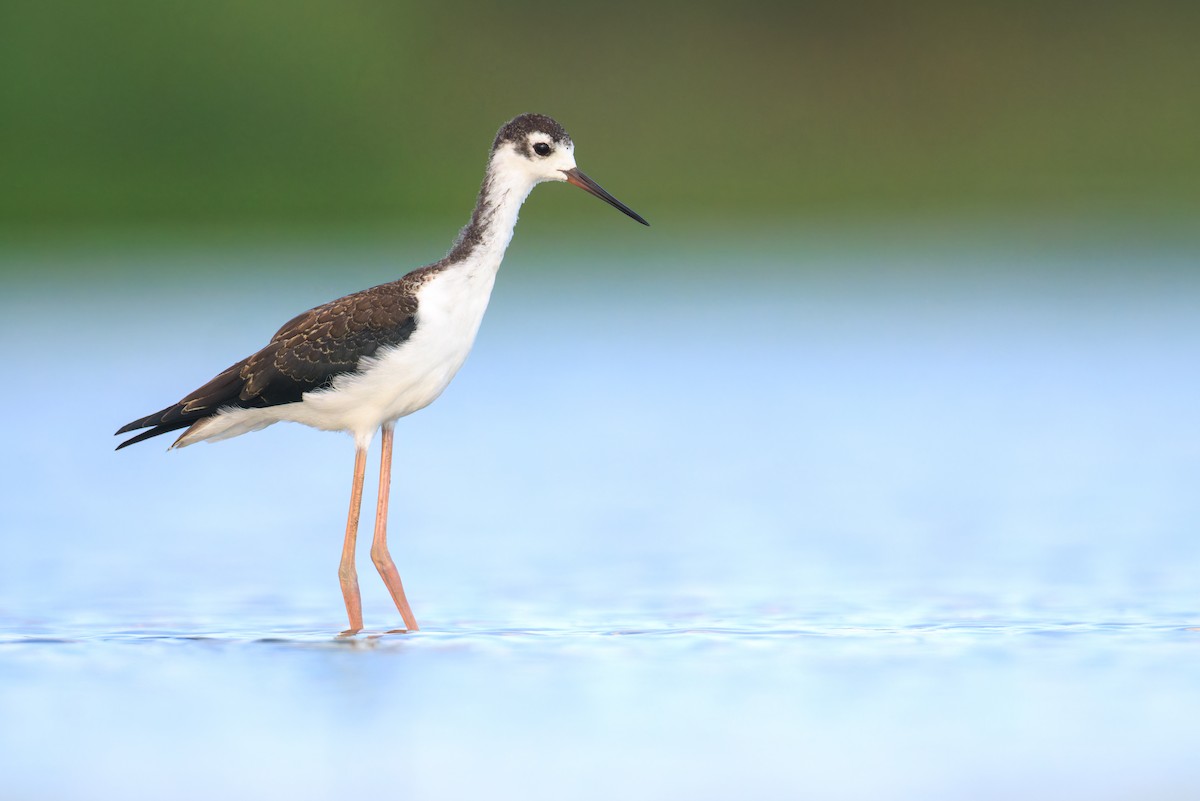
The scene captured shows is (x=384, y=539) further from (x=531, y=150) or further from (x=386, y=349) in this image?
(x=531, y=150)

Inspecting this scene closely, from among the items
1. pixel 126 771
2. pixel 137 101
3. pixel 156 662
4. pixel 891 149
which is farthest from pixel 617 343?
pixel 126 771

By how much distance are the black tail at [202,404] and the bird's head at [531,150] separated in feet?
4.21

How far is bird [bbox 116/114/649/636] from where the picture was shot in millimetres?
7781

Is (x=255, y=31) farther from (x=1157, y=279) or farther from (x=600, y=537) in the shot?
(x=600, y=537)

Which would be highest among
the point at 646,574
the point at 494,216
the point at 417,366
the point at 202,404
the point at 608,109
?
the point at 608,109

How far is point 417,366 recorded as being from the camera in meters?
7.77

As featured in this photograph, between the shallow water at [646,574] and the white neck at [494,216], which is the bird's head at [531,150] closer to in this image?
the white neck at [494,216]

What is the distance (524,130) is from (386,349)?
100 centimetres

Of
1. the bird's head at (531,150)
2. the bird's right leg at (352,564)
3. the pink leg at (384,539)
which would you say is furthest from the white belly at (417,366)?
the bird's head at (531,150)

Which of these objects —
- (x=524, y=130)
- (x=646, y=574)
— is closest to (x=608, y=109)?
(x=646, y=574)

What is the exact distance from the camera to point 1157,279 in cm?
1933

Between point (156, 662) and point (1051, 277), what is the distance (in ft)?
47.5

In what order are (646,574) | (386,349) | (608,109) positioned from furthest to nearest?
(608,109)
(646,574)
(386,349)

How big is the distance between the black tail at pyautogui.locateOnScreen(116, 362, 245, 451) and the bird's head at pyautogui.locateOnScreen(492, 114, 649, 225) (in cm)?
128
